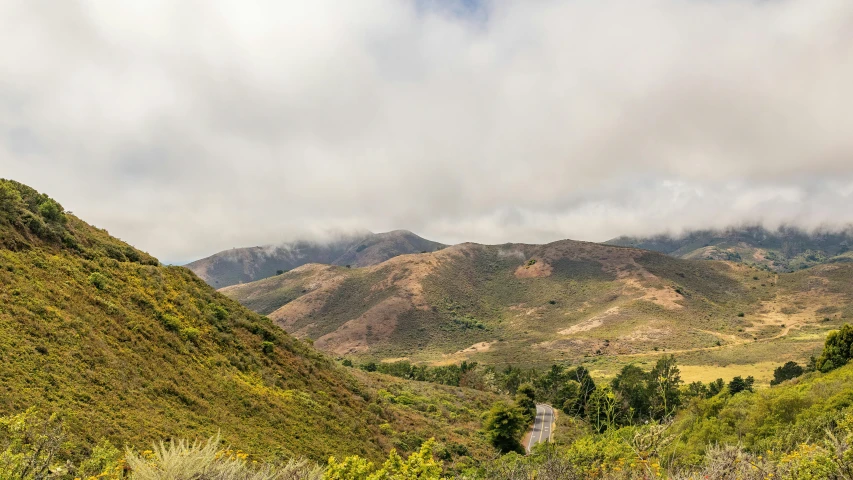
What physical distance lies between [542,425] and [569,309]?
332 ft

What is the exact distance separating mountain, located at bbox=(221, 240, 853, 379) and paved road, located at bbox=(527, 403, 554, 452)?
78.0ft

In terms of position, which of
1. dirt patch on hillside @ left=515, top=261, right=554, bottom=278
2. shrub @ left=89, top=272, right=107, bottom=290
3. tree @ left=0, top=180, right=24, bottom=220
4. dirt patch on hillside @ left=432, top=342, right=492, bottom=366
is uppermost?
dirt patch on hillside @ left=515, top=261, right=554, bottom=278

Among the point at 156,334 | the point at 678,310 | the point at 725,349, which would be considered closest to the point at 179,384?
the point at 156,334

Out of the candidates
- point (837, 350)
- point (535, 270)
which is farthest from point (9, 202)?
point (535, 270)

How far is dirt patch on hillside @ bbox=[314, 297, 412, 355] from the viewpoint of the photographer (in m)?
126

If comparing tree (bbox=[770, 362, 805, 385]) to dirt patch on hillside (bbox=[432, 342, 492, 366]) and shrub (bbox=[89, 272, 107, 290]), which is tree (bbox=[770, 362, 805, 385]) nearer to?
dirt patch on hillside (bbox=[432, 342, 492, 366])

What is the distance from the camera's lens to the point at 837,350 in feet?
115

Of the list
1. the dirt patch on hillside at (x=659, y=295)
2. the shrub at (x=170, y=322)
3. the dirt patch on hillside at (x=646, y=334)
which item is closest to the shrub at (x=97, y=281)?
the shrub at (x=170, y=322)

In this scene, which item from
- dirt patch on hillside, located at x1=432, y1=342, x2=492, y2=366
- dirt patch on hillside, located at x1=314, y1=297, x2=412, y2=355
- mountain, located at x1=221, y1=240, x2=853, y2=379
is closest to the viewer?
mountain, located at x1=221, y1=240, x2=853, y2=379

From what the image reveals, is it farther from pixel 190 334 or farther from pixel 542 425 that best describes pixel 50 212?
pixel 542 425

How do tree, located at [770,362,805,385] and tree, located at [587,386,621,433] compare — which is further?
tree, located at [770,362,805,385]

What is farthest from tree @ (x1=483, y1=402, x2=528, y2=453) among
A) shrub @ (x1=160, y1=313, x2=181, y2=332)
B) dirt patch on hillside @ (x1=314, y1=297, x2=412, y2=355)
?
dirt patch on hillside @ (x1=314, y1=297, x2=412, y2=355)

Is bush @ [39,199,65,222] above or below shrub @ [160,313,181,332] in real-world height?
above

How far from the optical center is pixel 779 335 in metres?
96.8
